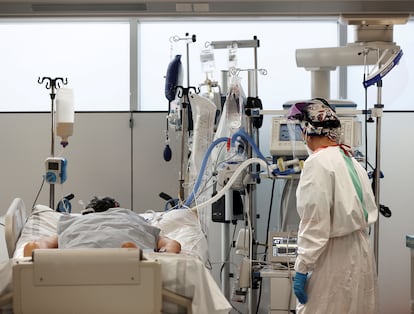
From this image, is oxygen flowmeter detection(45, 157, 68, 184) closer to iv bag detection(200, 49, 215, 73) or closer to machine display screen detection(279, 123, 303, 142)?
iv bag detection(200, 49, 215, 73)

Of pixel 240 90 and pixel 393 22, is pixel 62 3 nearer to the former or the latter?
pixel 240 90

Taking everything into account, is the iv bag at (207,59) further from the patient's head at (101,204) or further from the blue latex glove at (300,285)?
the blue latex glove at (300,285)

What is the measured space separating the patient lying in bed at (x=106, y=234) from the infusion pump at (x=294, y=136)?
3.16 feet

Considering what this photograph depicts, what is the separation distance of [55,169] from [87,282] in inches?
61.1

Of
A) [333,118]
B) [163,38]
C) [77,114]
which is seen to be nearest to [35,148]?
[77,114]

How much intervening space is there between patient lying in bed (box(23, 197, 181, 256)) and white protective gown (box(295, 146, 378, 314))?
62 cm

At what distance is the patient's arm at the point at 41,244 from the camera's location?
119 inches

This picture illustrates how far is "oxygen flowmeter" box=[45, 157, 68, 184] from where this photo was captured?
3.99 metres

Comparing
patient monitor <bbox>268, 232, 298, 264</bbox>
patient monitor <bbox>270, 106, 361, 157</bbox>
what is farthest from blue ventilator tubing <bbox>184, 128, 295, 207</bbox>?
patient monitor <bbox>268, 232, 298, 264</bbox>

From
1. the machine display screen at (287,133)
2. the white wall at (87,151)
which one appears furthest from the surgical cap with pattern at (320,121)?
the white wall at (87,151)

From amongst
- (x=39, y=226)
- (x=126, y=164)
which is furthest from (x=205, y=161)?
(x=126, y=164)

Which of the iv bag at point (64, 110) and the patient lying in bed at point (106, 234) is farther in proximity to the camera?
the iv bag at point (64, 110)

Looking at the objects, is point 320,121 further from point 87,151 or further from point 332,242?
point 87,151

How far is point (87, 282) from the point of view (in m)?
2.55
